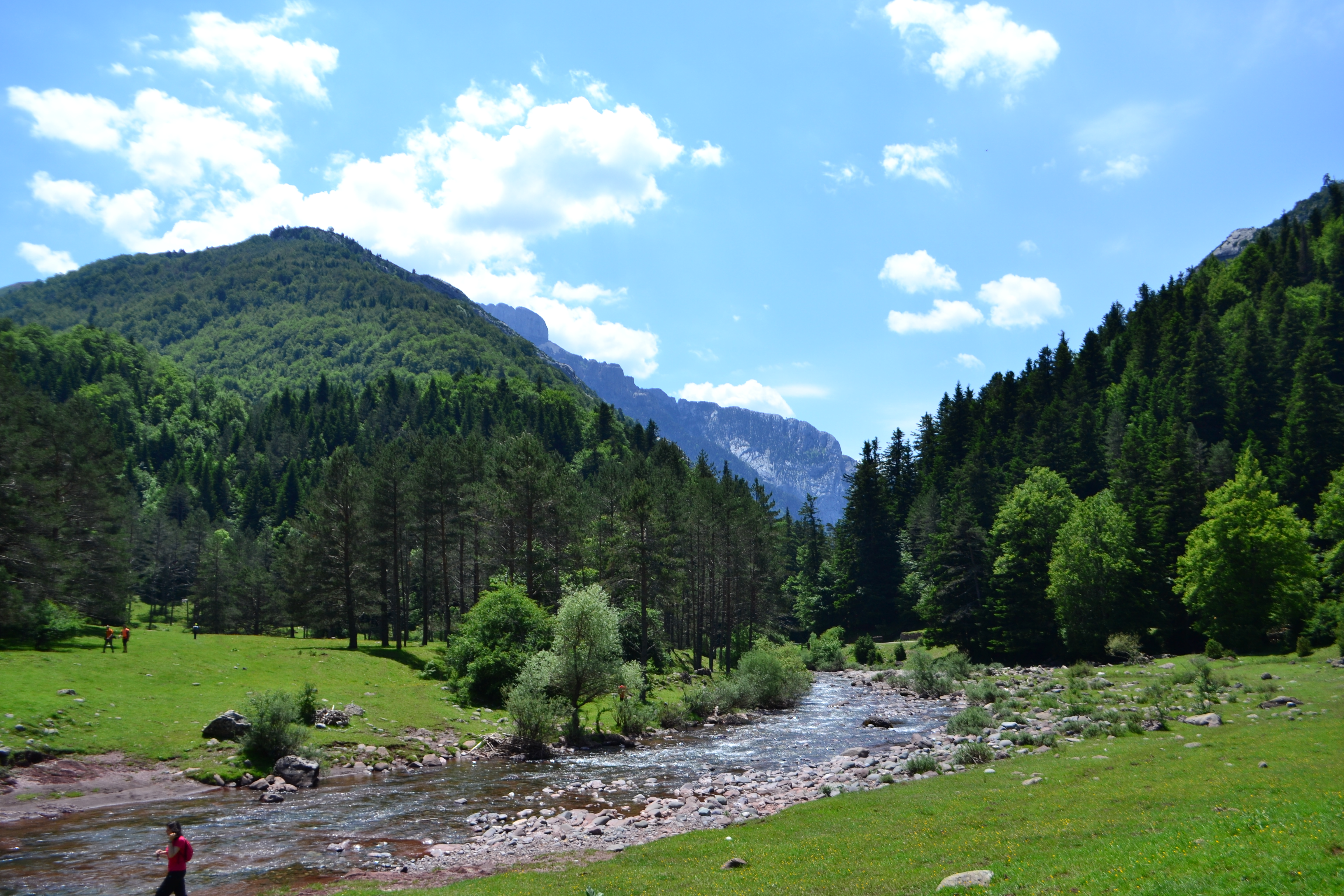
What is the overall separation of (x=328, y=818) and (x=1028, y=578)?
71133 millimetres

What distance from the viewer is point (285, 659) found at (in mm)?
51875

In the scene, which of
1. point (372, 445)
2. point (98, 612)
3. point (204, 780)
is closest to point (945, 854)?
point (204, 780)

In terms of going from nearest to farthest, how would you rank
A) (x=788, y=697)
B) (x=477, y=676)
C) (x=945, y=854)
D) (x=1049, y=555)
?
(x=945, y=854) < (x=477, y=676) < (x=788, y=697) < (x=1049, y=555)

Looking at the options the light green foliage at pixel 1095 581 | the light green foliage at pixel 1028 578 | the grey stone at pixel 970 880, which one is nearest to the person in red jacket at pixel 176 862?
the grey stone at pixel 970 880

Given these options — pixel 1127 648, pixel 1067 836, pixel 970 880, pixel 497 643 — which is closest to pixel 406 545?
pixel 497 643

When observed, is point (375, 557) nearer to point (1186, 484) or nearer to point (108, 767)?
point (108, 767)

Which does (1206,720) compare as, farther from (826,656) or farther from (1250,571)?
(826,656)

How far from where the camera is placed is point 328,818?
26.8 metres

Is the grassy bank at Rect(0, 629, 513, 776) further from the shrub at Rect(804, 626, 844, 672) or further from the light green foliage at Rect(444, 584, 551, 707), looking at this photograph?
the shrub at Rect(804, 626, 844, 672)

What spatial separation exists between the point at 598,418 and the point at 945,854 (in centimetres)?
17471

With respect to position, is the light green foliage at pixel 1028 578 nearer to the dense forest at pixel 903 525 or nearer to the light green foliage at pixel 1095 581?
the dense forest at pixel 903 525

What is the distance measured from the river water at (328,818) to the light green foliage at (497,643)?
1225 centimetres

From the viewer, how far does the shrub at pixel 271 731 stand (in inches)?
1300

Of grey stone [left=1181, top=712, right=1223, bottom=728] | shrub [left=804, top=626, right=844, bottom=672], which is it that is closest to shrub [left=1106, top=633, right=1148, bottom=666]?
grey stone [left=1181, top=712, right=1223, bottom=728]
